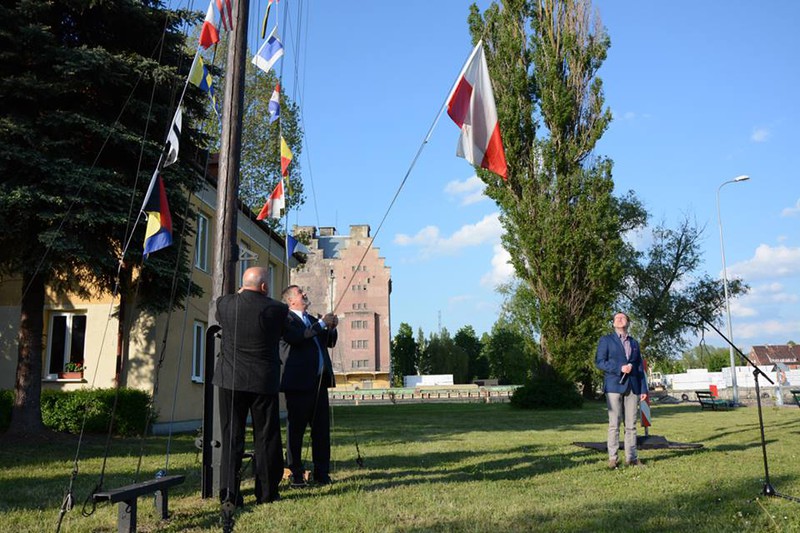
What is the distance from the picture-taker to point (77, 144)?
1284 cm

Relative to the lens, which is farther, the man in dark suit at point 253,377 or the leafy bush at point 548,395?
the leafy bush at point 548,395

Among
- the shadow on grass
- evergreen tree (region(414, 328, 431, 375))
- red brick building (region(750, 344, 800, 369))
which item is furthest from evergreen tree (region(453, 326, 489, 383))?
the shadow on grass

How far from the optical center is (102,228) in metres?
12.8

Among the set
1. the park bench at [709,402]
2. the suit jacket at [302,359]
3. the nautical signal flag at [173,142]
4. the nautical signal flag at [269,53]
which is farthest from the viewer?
the park bench at [709,402]

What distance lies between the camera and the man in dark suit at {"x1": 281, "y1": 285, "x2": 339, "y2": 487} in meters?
7.11

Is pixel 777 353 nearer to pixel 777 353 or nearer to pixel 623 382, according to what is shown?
pixel 777 353

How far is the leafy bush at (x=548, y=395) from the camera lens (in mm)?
28125

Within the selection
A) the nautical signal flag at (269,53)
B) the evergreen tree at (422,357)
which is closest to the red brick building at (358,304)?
the evergreen tree at (422,357)

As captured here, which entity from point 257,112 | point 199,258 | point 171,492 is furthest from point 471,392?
point 171,492

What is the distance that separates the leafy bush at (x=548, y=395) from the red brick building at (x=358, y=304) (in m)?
49.1

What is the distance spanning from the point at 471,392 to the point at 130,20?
43.7 m

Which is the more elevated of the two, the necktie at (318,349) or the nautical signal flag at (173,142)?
the nautical signal flag at (173,142)

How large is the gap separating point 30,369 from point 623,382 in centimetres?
1113

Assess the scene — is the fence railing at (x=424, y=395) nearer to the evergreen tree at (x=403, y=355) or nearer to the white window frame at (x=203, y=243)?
the white window frame at (x=203, y=243)
